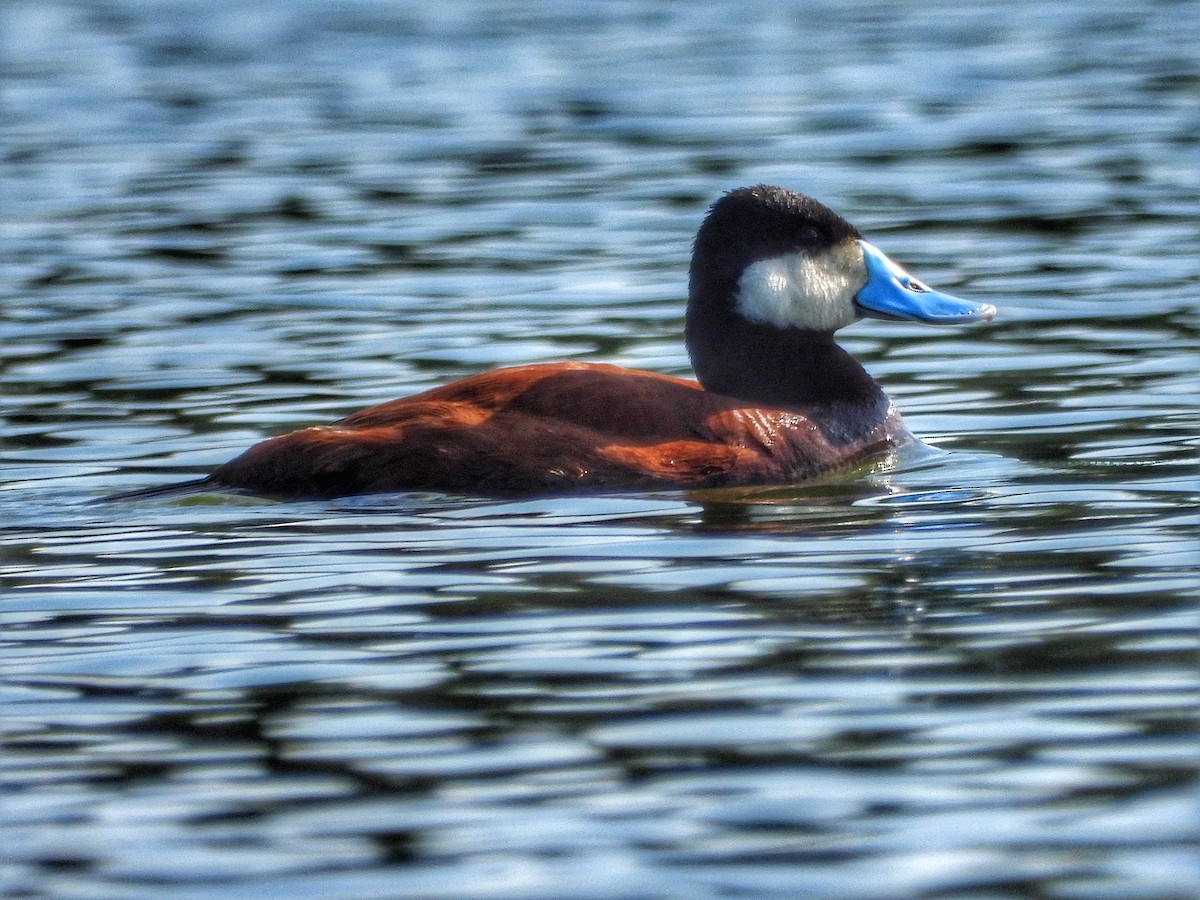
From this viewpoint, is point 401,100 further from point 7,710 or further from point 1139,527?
point 7,710

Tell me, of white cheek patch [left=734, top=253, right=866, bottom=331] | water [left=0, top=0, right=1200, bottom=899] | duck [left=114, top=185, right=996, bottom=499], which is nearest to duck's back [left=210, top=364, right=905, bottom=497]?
duck [left=114, top=185, right=996, bottom=499]

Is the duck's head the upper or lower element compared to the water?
upper

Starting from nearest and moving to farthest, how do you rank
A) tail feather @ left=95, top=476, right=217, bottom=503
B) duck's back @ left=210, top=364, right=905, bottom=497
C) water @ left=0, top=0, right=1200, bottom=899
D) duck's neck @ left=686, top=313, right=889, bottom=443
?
water @ left=0, top=0, right=1200, bottom=899
duck's back @ left=210, top=364, right=905, bottom=497
tail feather @ left=95, top=476, right=217, bottom=503
duck's neck @ left=686, top=313, right=889, bottom=443

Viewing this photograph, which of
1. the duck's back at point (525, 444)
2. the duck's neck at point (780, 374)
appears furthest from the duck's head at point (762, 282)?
the duck's back at point (525, 444)

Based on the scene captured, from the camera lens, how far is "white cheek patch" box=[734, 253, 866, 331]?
22.8 feet

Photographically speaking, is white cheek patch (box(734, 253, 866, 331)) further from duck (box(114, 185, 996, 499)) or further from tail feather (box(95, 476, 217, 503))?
tail feather (box(95, 476, 217, 503))

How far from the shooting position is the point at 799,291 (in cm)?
700

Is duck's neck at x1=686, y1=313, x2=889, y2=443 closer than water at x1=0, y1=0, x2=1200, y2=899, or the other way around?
water at x1=0, y1=0, x2=1200, y2=899

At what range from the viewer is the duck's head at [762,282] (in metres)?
6.91

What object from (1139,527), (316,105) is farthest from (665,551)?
(316,105)

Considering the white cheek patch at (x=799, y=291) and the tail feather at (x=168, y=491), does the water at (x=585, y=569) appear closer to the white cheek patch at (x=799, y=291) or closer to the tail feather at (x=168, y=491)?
the tail feather at (x=168, y=491)

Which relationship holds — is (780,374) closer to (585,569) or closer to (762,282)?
(762,282)

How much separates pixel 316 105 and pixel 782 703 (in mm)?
12156

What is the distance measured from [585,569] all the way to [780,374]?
1744 millimetres
